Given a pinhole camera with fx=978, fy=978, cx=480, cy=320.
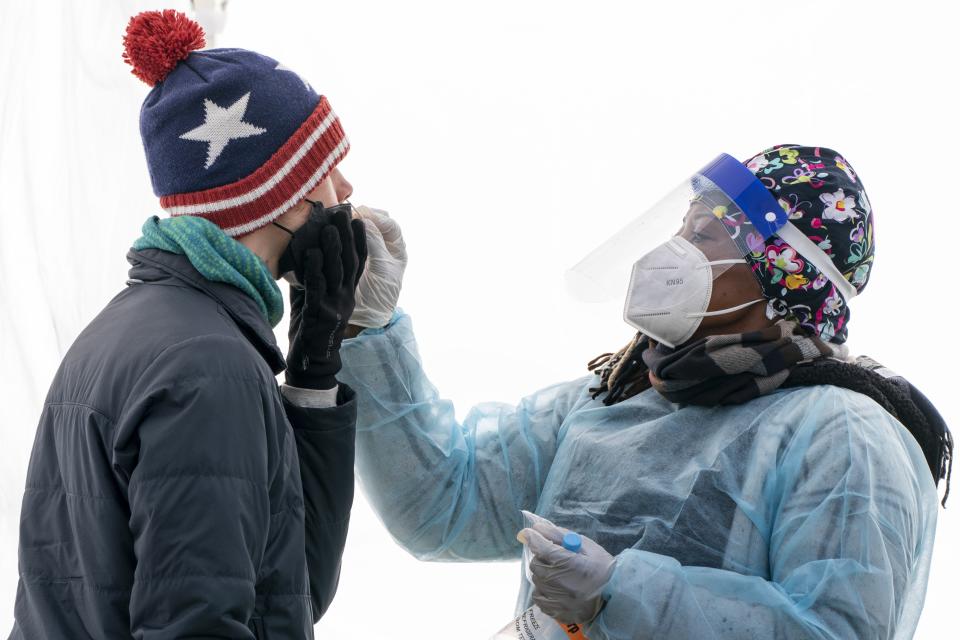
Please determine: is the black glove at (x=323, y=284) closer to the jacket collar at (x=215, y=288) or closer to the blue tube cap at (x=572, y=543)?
the jacket collar at (x=215, y=288)

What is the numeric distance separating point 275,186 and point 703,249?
681mm

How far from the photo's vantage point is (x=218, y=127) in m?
1.25

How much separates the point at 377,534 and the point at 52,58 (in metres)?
1.62

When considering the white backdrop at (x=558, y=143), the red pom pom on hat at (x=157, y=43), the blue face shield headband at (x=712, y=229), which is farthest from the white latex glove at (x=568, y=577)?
the white backdrop at (x=558, y=143)

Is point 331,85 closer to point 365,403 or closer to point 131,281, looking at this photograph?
point 365,403

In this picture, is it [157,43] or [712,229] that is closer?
[157,43]

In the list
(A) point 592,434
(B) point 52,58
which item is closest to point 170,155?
(A) point 592,434

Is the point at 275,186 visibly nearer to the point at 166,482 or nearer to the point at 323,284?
the point at 323,284

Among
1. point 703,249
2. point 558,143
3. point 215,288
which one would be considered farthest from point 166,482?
point 558,143

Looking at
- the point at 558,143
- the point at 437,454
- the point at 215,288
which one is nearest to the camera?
the point at 215,288

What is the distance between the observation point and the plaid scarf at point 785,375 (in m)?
1.49

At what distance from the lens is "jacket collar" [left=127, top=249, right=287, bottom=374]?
1.20 m

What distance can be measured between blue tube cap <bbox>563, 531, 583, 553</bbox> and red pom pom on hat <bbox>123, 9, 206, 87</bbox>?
32.9 inches

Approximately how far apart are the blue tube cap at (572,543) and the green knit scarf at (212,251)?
53cm
